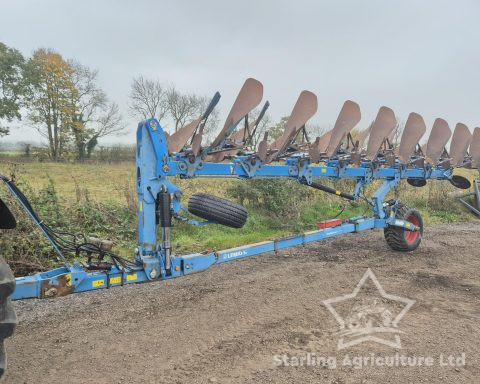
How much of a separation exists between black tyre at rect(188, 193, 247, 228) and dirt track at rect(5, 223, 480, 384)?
1.03 metres

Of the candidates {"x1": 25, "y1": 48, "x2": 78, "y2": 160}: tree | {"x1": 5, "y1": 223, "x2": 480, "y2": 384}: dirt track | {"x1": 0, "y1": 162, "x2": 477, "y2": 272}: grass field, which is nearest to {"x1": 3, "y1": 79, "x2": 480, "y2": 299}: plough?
{"x1": 5, "y1": 223, "x2": 480, "y2": 384}: dirt track

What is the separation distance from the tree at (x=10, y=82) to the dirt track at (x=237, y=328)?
122 feet

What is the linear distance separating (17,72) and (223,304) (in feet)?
128

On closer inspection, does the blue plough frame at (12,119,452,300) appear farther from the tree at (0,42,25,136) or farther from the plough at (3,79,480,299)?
the tree at (0,42,25,136)

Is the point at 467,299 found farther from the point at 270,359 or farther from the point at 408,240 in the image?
the point at 270,359

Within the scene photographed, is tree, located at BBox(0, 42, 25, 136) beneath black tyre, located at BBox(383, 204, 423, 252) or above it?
above

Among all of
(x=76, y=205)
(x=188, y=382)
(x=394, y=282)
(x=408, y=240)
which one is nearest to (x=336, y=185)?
(x=408, y=240)

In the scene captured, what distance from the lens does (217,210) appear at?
3.89 m

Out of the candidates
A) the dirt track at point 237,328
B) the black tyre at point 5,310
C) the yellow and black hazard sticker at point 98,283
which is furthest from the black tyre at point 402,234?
the black tyre at point 5,310

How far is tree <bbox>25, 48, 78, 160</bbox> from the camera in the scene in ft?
122

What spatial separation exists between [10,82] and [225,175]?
3830cm

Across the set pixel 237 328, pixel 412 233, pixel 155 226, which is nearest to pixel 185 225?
pixel 155 226

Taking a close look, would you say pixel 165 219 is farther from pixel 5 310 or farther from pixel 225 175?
pixel 5 310

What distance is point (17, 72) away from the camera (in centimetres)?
3547
